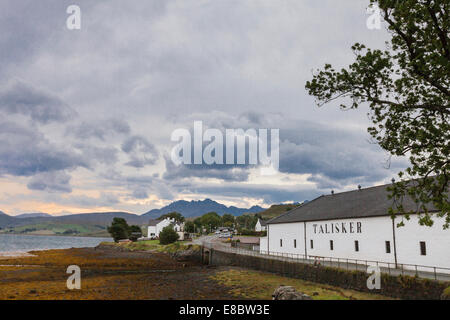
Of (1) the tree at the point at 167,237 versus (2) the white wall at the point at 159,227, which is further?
(2) the white wall at the point at 159,227

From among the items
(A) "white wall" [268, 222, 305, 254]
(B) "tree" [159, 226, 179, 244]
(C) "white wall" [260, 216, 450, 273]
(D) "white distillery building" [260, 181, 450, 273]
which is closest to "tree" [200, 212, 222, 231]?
(B) "tree" [159, 226, 179, 244]

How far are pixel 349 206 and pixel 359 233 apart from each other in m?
5.78

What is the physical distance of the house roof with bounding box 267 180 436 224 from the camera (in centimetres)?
3378

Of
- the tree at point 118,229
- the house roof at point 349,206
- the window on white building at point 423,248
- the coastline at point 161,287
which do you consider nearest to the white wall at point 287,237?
the house roof at point 349,206

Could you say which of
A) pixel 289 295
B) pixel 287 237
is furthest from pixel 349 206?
pixel 289 295

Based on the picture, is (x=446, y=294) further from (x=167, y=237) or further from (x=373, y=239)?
(x=167, y=237)

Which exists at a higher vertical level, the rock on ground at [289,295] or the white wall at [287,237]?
the white wall at [287,237]

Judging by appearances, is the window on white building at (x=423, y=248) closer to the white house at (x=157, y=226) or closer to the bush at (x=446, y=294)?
the bush at (x=446, y=294)

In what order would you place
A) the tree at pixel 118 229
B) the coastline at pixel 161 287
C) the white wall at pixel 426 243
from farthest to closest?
the tree at pixel 118 229
the white wall at pixel 426 243
the coastline at pixel 161 287

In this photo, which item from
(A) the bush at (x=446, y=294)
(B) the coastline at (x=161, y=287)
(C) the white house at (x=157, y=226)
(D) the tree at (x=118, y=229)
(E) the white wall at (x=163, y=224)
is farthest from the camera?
(C) the white house at (x=157, y=226)

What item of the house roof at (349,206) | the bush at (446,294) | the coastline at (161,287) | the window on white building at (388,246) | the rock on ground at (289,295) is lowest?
the coastline at (161,287)

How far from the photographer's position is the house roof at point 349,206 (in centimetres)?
3378
